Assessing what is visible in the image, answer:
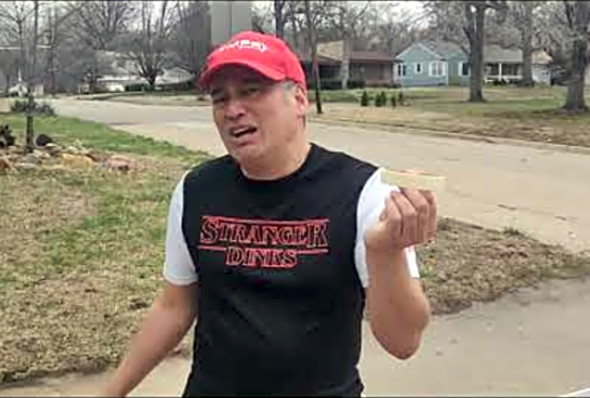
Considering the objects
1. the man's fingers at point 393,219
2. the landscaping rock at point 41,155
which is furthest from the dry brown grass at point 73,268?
the man's fingers at point 393,219

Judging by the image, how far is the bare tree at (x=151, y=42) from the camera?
17759 millimetres

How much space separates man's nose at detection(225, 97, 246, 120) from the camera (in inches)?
62.4

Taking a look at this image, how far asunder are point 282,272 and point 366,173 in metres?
0.24

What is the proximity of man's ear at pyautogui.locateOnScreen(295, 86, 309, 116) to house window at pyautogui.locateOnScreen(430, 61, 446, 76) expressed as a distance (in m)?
57.2

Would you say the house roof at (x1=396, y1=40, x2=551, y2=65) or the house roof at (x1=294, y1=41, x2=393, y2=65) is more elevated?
the house roof at (x1=294, y1=41, x2=393, y2=65)

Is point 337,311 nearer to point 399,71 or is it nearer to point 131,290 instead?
point 131,290

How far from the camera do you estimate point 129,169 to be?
11375 mm

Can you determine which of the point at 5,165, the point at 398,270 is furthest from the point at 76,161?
the point at 398,270

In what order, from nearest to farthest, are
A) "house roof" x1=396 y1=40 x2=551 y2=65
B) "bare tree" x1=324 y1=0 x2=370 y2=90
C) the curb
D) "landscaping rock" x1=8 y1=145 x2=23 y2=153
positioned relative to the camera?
1. "landscaping rock" x1=8 y1=145 x2=23 y2=153
2. the curb
3. "bare tree" x1=324 y1=0 x2=370 y2=90
4. "house roof" x1=396 y1=40 x2=551 y2=65

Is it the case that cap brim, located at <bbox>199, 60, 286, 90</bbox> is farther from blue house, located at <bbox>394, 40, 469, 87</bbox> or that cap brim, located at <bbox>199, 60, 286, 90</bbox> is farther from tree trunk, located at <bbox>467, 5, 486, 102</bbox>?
blue house, located at <bbox>394, 40, 469, 87</bbox>

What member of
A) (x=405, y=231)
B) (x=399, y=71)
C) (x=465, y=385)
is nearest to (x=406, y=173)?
(x=405, y=231)

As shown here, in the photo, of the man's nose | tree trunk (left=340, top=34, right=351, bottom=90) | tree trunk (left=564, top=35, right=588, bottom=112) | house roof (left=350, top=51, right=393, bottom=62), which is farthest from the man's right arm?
house roof (left=350, top=51, right=393, bottom=62)

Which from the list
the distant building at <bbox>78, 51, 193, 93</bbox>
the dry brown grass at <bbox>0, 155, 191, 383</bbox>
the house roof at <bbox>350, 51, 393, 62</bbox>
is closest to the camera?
the dry brown grass at <bbox>0, 155, 191, 383</bbox>

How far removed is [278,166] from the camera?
166 cm
